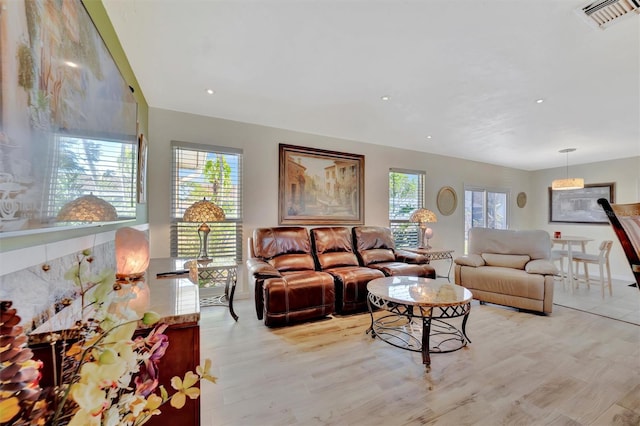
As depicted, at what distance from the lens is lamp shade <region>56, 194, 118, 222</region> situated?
1.04m

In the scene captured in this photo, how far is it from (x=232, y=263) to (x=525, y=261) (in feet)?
12.7

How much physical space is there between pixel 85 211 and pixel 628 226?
2683 millimetres

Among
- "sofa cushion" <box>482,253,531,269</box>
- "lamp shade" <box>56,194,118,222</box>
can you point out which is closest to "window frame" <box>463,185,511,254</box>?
"sofa cushion" <box>482,253,531,269</box>

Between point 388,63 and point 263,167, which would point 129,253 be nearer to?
point 388,63

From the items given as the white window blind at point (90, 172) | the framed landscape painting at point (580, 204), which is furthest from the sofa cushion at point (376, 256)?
the framed landscape painting at point (580, 204)

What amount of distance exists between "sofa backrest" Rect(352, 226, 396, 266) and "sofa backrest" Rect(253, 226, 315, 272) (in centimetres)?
82

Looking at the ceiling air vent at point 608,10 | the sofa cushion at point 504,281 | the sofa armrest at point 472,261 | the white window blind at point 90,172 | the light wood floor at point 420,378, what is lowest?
the light wood floor at point 420,378

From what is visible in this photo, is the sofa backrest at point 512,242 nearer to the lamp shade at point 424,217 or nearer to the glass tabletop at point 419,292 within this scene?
the lamp shade at point 424,217

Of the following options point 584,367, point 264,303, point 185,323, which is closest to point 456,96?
point 584,367

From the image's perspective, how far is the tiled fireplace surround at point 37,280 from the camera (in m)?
0.80

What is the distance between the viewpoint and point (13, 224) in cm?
77

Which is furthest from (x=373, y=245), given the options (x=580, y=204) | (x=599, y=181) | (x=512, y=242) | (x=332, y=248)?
(x=599, y=181)

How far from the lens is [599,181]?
5.98m

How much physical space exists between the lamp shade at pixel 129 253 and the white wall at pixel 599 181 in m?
7.75
